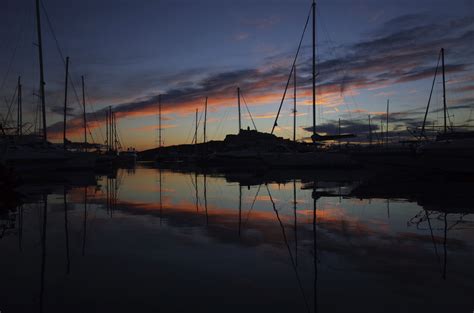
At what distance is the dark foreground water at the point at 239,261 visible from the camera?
4645 millimetres

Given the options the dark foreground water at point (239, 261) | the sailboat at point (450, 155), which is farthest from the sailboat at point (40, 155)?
the sailboat at point (450, 155)

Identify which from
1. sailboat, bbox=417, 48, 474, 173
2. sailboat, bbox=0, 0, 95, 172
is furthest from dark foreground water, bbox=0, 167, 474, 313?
sailboat, bbox=0, 0, 95, 172

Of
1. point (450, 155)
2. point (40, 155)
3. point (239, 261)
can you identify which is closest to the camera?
point (239, 261)

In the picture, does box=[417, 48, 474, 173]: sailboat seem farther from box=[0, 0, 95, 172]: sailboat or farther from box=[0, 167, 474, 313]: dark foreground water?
box=[0, 0, 95, 172]: sailboat

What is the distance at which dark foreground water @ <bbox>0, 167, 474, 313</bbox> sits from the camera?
4.64 metres

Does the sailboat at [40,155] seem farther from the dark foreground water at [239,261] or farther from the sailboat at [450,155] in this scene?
the sailboat at [450,155]

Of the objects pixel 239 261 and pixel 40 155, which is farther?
pixel 40 155

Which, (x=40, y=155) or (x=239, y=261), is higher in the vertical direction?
(x=40, y=155)

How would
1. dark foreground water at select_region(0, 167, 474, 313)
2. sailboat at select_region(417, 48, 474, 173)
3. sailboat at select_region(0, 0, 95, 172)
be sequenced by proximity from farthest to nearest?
sailboat at select_region(0, 0, 95, 172) → sailboat at select_region(417, 48, 474, 173) → dark foreground water at select_region(0, 167, 474, 313)

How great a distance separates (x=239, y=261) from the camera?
633 centimetres

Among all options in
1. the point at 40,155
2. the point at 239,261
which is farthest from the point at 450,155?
the point at 40,155

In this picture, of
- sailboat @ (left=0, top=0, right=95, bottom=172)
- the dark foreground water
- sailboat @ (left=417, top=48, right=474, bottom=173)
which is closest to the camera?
the dark foreground water

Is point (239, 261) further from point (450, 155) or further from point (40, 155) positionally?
point (40, 155)

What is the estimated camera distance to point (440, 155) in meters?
25.4
